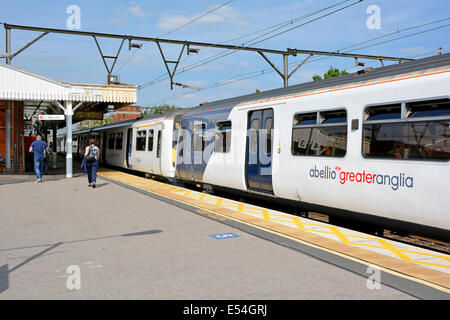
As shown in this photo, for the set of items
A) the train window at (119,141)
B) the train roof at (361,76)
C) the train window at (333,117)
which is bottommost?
the train window at (119,141)

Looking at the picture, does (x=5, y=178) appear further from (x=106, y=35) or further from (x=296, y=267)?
(x=296, y=267)

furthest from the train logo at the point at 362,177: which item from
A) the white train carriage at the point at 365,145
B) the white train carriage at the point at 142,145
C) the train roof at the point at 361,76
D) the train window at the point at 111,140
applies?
the train window at the point at 111,140

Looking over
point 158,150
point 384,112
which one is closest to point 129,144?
point 158,150

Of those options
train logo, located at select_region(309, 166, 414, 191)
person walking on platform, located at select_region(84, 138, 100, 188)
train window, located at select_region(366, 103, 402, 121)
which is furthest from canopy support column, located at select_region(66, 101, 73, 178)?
train window, located at select_region(366, 103, 402, 121)

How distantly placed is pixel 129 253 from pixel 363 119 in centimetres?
435

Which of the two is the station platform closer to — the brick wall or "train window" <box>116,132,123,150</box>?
the brick wall

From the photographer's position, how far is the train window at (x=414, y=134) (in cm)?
588

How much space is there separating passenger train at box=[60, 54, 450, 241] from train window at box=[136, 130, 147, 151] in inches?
283

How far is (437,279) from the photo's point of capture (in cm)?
470

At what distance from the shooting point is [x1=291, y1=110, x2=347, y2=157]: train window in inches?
305

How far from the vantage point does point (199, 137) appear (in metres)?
13.7

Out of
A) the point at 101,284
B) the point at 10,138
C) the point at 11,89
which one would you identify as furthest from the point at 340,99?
the point at 10,138

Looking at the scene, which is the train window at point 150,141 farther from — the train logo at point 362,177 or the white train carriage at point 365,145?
the train logo at point 362,177

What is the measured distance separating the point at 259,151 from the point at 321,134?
236 centimetres
